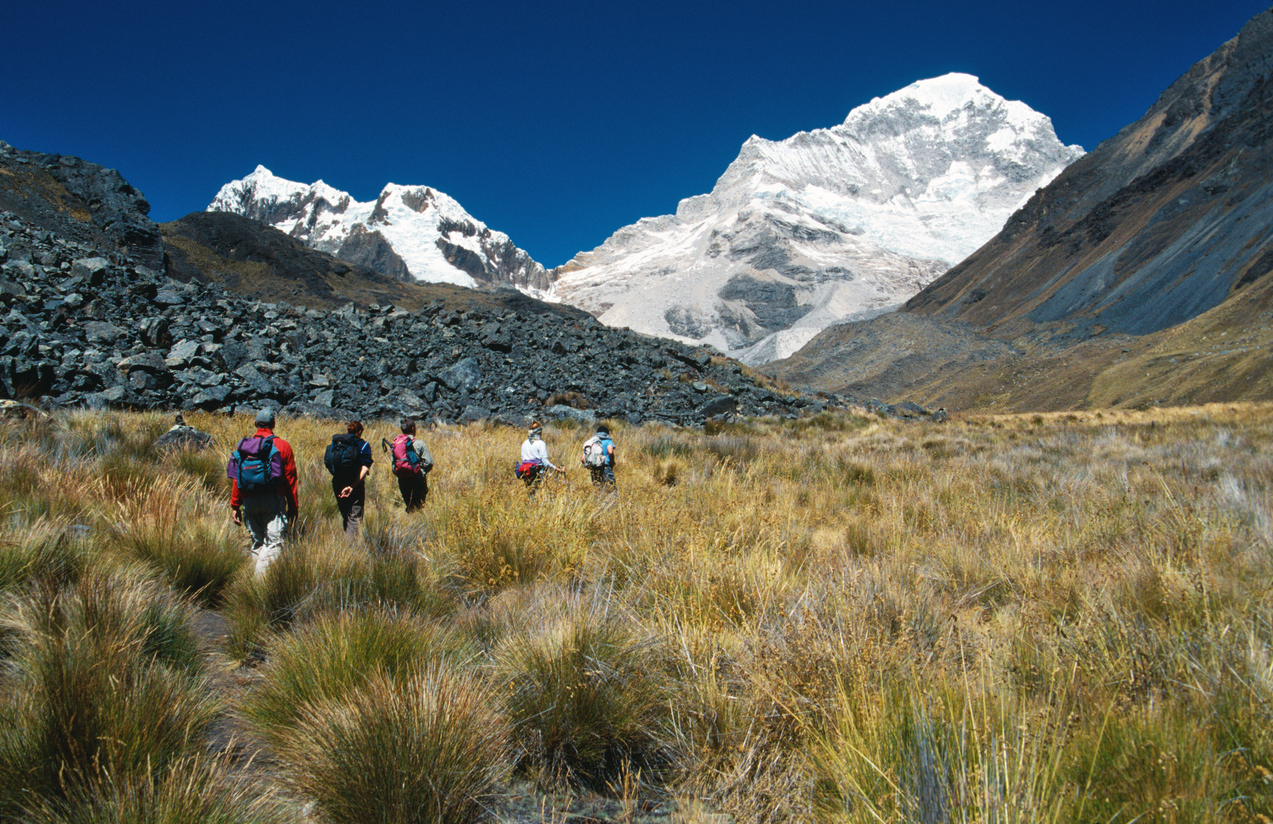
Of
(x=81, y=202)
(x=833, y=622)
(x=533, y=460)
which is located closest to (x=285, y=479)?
(x=533, y=460)

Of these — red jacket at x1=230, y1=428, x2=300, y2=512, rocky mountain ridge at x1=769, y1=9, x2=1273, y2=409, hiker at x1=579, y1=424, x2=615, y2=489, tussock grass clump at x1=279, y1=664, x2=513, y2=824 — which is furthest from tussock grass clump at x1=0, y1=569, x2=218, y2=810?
rocky mountain ridge at x1=769, y1=9, x2=1273, y2=409

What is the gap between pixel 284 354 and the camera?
1546 cm

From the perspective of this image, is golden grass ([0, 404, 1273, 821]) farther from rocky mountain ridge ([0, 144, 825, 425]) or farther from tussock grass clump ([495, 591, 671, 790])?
rocky mountain ridge ([0, 144, 825, 425])

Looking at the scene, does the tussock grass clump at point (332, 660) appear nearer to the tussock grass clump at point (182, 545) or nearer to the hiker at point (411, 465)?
the tussock grass clump at point (182, 545)

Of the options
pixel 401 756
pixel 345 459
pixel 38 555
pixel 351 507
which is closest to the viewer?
pixel 401 756

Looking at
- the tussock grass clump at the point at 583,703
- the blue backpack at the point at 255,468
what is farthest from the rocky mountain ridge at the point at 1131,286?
the blue backpack at the point at 255,468

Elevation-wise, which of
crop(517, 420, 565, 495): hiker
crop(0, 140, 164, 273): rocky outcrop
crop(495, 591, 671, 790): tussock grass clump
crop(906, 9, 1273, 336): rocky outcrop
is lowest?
crop(495, 591, 671, 790): tussock grass clump

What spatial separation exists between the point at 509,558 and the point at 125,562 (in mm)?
2197

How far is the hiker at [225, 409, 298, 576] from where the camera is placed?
13.6 feet

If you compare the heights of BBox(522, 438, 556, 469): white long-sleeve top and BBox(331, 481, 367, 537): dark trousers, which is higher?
BBox(522, 438, 556, 469): white long-sleeve top

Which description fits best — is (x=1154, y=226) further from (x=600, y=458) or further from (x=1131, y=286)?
(x=600, y=458)

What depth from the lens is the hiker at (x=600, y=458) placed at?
709cm

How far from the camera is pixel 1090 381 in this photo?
4019 cm

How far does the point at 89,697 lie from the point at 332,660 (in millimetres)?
688
